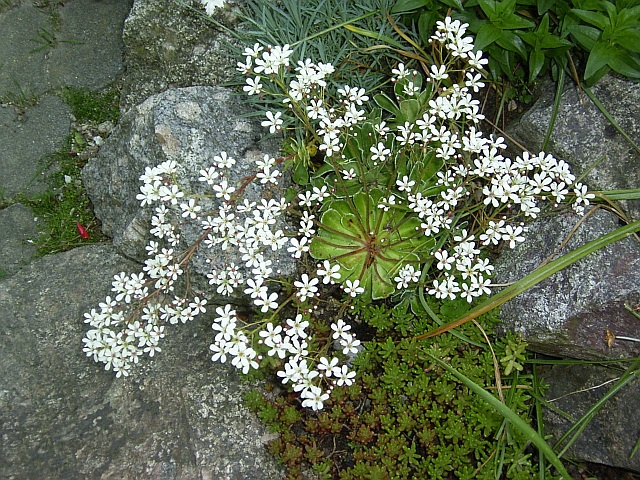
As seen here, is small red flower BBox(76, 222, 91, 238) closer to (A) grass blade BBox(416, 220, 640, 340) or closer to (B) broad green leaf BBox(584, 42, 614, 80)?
(A) grass blade BBox(416, 220, 640, 340)

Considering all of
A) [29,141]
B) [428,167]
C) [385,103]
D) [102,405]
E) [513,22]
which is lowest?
[102,405]

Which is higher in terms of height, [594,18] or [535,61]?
[594,18]

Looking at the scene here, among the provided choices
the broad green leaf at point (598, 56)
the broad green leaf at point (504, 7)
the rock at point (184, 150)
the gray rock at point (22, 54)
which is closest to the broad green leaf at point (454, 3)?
the broad green leaf at point (504, 7)

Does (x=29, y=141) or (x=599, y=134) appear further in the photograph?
(x=29, y=141)

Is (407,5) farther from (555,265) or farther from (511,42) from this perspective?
(555,265)

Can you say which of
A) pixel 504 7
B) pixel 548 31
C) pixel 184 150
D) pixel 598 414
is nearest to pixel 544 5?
pixel 548 31

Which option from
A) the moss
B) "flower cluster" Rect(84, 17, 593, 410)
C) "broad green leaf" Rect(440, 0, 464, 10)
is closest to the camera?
"flower cluster" Rect(84, 17, 593, 410)

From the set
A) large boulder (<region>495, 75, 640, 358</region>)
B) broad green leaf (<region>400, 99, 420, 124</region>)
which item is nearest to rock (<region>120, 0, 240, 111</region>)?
broad green leaf (<region>400, 99, 420, 124</region>)
